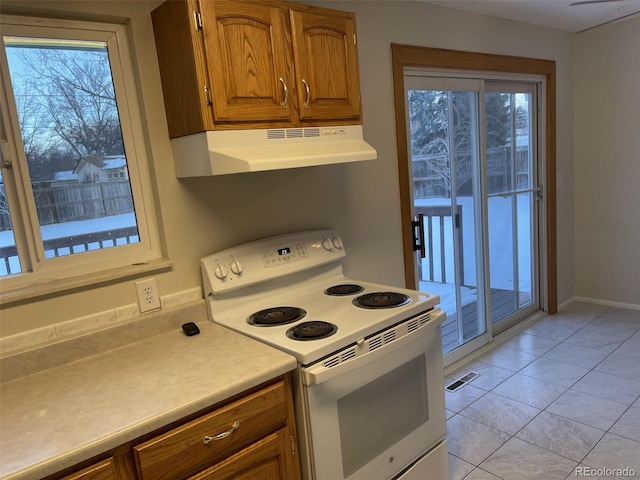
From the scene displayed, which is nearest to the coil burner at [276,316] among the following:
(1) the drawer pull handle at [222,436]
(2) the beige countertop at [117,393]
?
(2) the beige countertop at [117,393]

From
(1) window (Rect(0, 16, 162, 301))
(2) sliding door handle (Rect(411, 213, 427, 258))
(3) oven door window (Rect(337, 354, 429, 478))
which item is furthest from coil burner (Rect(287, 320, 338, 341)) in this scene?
(2) sliding door handle (Rect(411, 213, 427, 258))

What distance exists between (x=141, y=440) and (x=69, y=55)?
54.4 inches

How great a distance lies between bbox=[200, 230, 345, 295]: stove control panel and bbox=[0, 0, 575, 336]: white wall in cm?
8

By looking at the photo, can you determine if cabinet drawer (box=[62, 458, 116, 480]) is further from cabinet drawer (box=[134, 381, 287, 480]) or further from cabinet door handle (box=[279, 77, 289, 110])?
cabinet door handle (box=[279, 77, 289, 110])

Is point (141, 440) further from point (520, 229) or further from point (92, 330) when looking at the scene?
point (520, 229)

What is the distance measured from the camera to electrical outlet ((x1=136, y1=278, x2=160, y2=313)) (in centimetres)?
178

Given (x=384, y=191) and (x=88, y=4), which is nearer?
(x=88, y=4)

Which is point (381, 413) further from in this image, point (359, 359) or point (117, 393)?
point (117, 393)

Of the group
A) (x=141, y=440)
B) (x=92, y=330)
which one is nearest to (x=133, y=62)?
(x=92, y=330)

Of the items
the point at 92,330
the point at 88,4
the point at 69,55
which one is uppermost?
the point at 88,4

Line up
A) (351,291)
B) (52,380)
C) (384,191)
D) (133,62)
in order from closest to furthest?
(52,380), (133,62), (351,291), (384,191)

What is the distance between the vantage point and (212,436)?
1.31 meters

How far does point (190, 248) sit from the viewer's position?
1904mm

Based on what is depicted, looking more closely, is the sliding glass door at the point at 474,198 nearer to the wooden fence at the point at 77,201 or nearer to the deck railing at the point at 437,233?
the deck railing at the point at 437,233
